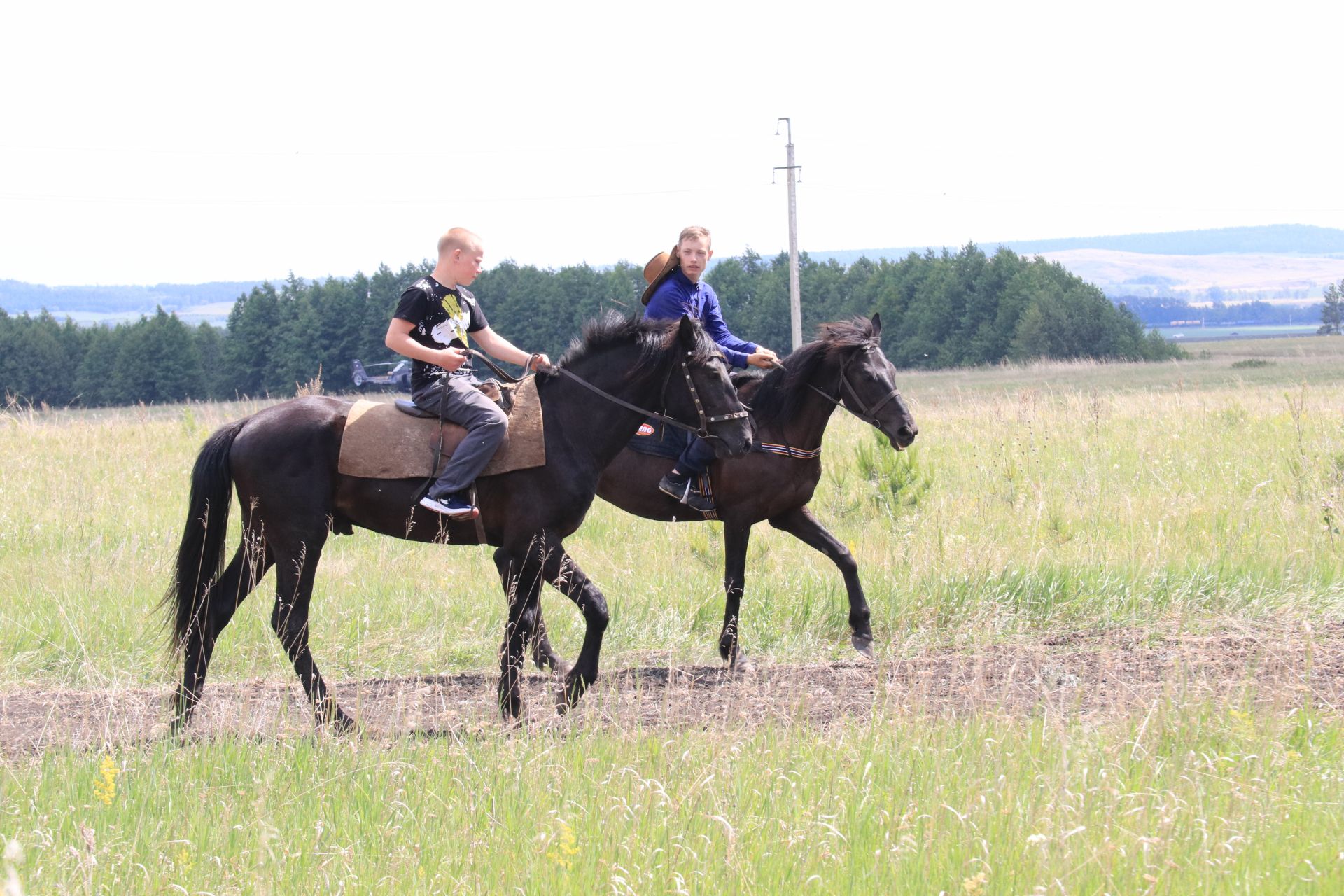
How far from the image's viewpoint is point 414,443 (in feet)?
21.1

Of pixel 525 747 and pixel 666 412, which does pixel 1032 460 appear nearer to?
pixel 666 412

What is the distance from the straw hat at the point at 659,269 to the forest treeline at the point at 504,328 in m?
63.5

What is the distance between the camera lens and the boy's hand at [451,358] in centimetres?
624

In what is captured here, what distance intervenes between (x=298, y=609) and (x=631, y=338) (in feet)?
7.37

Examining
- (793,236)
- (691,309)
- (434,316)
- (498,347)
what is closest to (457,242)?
(434,316)

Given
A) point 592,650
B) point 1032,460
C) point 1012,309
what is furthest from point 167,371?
point 592,650

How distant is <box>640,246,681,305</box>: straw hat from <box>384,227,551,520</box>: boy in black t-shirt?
1.67m

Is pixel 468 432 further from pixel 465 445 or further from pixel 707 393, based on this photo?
pixel 707 393

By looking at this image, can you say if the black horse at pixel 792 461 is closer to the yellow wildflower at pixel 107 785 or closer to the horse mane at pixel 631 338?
the horse mane at pixel 631 338

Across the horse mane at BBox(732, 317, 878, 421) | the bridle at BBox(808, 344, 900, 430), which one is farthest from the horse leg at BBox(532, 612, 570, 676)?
the bridle at BBox(808, 344, 900, 430)

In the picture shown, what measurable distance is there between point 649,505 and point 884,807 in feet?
13.4

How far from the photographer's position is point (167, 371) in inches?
2965

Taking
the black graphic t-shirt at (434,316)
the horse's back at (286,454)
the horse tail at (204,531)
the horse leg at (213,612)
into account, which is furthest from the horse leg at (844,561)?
the horse tail at (204,531)

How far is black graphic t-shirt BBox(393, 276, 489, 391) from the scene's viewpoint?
6.35m
